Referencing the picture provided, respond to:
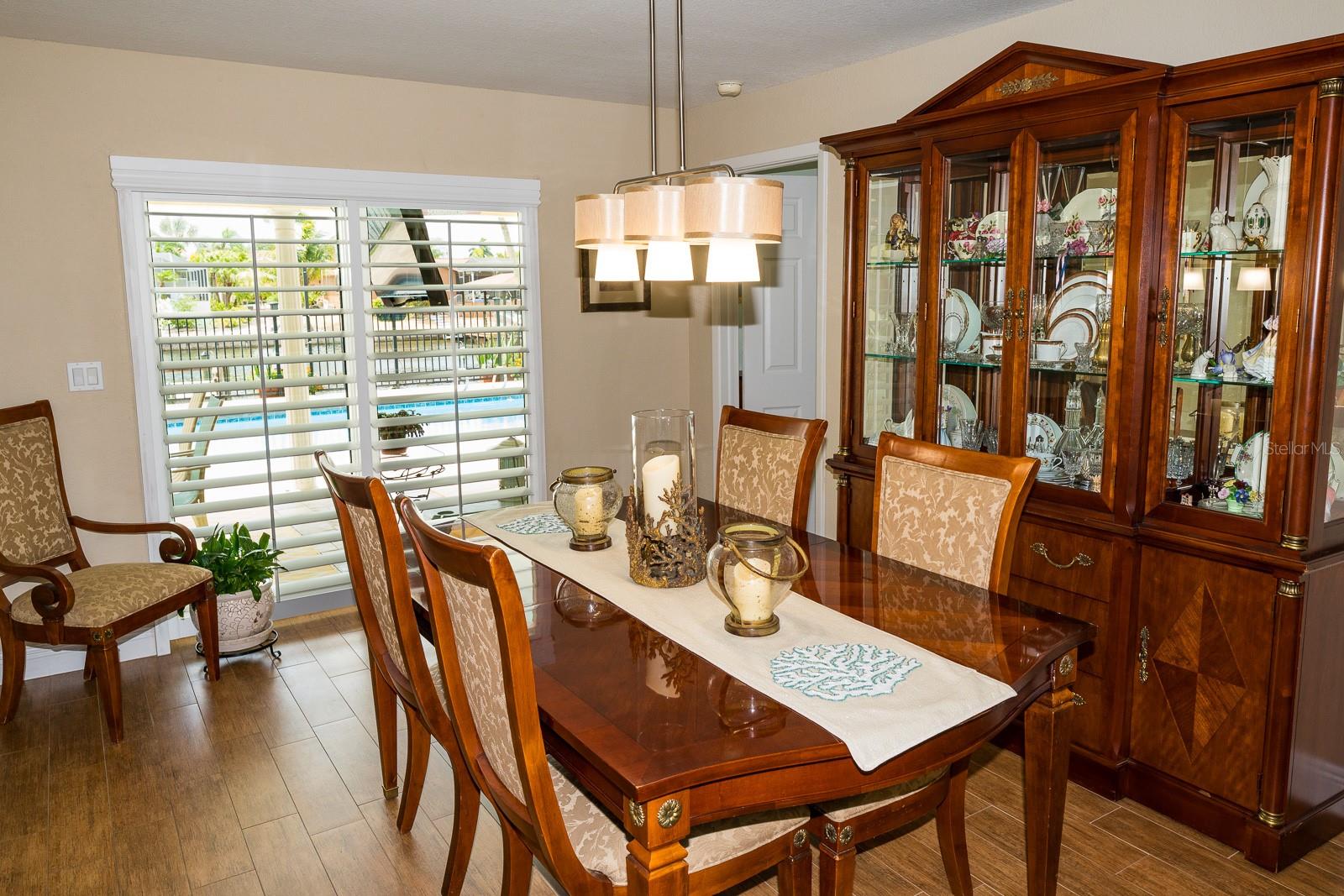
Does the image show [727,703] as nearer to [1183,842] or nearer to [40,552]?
[1183,842]

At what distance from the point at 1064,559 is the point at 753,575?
1.31 metres

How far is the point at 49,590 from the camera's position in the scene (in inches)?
123

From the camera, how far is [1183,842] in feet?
8.34

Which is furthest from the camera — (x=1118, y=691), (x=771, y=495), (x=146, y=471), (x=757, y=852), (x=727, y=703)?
(x=146, y=471)

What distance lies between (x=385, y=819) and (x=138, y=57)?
2.97 m

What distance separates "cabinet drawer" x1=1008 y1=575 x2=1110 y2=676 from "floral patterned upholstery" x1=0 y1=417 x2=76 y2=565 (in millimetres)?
3332

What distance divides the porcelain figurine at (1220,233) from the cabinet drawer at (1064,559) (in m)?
0.83

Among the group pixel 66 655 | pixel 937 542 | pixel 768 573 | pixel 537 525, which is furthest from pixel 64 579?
pixel 937 542

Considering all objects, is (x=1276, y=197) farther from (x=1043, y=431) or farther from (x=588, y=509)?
(x=588, y=509)

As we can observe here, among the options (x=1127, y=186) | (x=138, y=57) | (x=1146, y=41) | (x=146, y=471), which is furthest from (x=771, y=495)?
(x=138, y=57)

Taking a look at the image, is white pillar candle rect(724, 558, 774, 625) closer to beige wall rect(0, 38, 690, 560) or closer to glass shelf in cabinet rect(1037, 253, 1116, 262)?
glass shelf in cabinet rect(1037, 253, 1116, 262)

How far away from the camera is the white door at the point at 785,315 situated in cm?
474

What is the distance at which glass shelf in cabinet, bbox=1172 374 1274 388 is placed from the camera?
2.36m

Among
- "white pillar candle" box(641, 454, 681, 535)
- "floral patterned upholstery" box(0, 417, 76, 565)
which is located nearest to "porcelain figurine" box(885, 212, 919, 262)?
"white pillar candle" box(641, 454, 681, 535)
